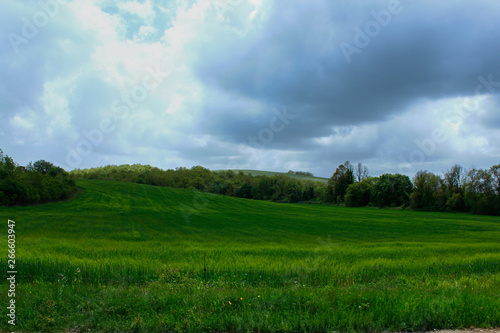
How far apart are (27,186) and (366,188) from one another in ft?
325

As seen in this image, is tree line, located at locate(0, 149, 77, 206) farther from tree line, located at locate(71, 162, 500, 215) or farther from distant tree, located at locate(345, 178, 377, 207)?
distant tree, located at locate(345, 178, 377, 207)

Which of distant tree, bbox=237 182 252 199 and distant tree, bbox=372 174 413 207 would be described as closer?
distant tree, bbox=372 174 413 207

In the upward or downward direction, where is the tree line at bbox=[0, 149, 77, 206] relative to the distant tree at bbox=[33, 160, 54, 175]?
downward

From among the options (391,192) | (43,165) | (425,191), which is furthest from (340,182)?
(43,165)

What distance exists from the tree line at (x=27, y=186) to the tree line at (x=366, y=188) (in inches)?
2027

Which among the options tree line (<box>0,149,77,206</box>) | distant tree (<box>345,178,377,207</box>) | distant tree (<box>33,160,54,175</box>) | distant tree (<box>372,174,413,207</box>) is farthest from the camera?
distant tree (<box>345,178,377,207</box>)

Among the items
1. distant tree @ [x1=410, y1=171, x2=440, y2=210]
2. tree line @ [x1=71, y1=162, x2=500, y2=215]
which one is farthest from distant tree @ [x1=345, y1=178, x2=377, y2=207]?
distant tree @ [x1=410, y1=171, x2=440, y2=210]

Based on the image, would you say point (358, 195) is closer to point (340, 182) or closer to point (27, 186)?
point (340, 182)

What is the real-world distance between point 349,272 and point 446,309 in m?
4.11

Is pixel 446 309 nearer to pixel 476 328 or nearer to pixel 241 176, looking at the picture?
pixel 476 328

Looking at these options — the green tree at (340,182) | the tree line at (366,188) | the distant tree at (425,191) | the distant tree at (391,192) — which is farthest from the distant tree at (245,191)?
the distant tree at (425,191)

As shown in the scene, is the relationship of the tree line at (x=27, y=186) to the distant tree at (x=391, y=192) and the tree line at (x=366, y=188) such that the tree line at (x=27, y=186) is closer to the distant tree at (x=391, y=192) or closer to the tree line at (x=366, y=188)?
the tree line at (x=366, y=188)

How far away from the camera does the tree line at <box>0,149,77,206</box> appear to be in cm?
4716

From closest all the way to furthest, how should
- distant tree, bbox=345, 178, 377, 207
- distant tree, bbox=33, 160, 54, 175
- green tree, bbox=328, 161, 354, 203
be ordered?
distant tree, bbox=33, 160, 54, 175 < distant tree, bbox=345, 178, 377, 207 < green tree, bbox=328, 161, 354, 203
